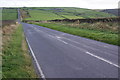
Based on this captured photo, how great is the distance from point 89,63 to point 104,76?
220 cm

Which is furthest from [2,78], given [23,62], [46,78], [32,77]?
[23,62]

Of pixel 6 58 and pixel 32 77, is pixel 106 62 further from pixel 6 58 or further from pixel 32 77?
pixel 6 58

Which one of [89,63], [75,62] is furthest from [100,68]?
[75,62]

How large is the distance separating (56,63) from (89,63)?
160 centimetres

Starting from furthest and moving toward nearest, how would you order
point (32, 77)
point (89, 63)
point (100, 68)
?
point (89, 63) < point (100, 68) < point (32, 77)

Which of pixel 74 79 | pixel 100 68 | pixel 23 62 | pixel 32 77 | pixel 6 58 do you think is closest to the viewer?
pixel 74 79

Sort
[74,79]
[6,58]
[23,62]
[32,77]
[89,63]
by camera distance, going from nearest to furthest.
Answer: [74,79] → [32,77] → [89,63] → [23,62] → [6,58]

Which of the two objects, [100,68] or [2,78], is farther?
[100,68]

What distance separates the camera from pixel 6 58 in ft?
37.8

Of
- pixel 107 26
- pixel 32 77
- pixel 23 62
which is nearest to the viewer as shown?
pixel 32 77

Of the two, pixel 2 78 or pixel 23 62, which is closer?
pixel 2 78

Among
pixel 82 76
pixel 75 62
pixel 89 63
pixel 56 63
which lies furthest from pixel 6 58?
pixel 82 76

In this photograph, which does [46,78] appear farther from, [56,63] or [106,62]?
[106,62]

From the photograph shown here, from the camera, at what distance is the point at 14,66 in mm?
9656
